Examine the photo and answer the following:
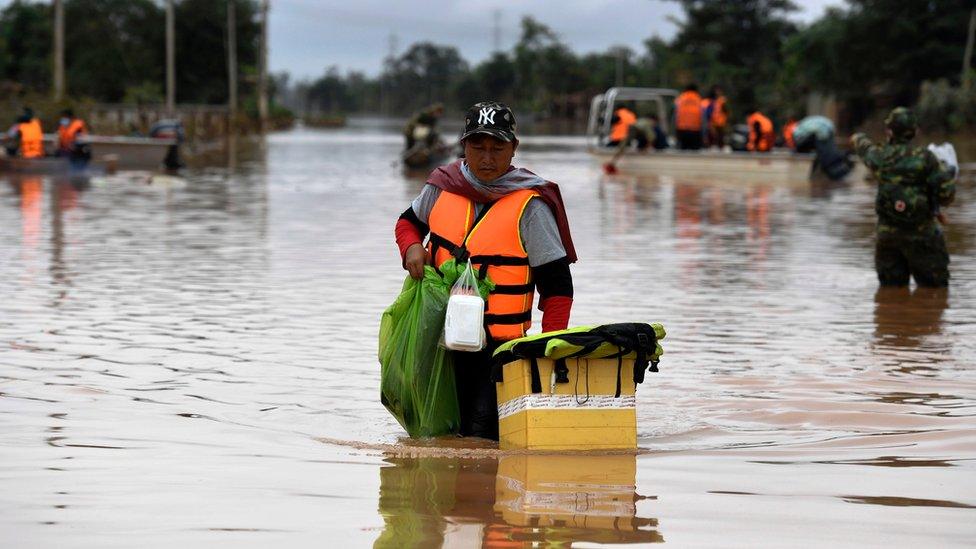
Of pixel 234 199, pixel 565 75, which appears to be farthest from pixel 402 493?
pixel 565 75

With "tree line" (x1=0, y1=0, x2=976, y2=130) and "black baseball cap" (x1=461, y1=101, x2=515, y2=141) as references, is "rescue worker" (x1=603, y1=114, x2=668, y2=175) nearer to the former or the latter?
"tree line" (x1=0, y1=0, x2=976, y2=130)

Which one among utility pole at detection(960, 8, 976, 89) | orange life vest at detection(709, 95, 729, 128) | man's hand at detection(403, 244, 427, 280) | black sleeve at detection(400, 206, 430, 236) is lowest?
man's hand at detection(403, 244, 427, 280)

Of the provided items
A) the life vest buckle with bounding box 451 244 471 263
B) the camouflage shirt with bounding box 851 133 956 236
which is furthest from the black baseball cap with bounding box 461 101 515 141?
the camouflage shirt with bounding box 851 133 956 236

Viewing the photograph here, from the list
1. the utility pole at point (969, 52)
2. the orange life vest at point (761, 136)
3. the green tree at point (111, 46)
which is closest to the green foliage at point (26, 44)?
the green tree at point (111, 46)

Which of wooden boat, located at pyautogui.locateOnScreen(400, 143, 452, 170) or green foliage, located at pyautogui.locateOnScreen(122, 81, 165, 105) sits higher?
green foliage, located at pyautogui.locateOnScreen(122, 81, 165, 105)

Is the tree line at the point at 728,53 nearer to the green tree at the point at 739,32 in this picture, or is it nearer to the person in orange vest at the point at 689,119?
the green tree at the point at 739,32

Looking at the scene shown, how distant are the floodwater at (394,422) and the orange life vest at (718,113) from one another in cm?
1709

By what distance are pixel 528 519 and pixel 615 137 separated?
30.2 metres

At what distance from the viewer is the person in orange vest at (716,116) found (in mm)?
34594

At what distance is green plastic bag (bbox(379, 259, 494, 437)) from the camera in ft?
20.8

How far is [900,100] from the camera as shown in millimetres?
60969

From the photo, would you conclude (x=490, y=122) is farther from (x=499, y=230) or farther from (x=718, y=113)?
(x=718, y=113)

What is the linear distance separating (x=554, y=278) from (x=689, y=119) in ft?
90.5

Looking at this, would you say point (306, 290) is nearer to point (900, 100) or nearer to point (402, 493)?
point (402, 493)
